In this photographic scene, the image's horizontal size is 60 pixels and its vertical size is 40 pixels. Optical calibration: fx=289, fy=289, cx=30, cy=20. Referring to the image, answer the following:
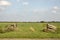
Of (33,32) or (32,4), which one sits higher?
(32,4)

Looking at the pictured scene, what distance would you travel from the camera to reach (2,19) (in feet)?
29.8

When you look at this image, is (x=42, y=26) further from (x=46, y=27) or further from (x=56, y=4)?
(x=56, y=4)

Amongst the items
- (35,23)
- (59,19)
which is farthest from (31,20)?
(59,19)

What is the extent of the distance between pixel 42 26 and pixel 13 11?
40.6 inches

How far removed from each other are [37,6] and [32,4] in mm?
171

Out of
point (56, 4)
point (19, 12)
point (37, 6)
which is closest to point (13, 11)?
point (19, 12)

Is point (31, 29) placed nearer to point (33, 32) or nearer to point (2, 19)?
point (33, 32)

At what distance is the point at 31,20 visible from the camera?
912cm

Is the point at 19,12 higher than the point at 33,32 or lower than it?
higher

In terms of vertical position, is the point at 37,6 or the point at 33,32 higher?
the point at 37,6

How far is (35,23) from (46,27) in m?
0.37

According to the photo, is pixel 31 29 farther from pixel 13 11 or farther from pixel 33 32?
pixel 13 11

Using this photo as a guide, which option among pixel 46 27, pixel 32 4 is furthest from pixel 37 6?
pixel 46 27

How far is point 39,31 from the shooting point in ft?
29.9
